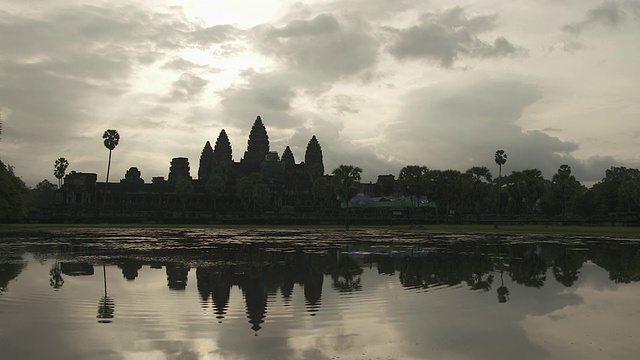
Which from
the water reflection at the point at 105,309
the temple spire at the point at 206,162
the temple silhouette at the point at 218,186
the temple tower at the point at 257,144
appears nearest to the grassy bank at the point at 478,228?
the temple silhouette at the point at 218,186

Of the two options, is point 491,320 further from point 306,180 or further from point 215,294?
point 306,180

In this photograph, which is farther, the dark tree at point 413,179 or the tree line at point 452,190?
the dark tree at point 413,179

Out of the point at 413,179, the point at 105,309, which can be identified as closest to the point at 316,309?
the point at 105,309

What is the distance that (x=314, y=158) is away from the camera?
566 feet

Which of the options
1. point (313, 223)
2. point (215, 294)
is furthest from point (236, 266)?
point (313, 223)

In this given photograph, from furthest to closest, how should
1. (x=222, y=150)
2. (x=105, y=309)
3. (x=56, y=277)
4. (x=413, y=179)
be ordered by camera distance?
1. (x=222, y=150)
2. (x=413, y=179)
3. (x=56, y=277)
4. (x=105, y=309)

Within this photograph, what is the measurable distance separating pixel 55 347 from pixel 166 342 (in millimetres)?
1945

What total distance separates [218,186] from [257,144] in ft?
143

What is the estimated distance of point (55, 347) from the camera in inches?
405

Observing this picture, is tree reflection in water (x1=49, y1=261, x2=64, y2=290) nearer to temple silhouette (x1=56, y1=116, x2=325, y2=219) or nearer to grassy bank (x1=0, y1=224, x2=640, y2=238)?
grassy bank (x1=0, y1=224, x2=640, y2=238)

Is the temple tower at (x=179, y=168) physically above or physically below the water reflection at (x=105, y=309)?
above

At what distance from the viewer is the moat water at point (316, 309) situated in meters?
10.3

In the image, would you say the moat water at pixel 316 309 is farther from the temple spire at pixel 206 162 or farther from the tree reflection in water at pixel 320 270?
the temple spire at pixel 206 162

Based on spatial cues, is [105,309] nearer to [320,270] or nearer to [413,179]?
[320,270]
